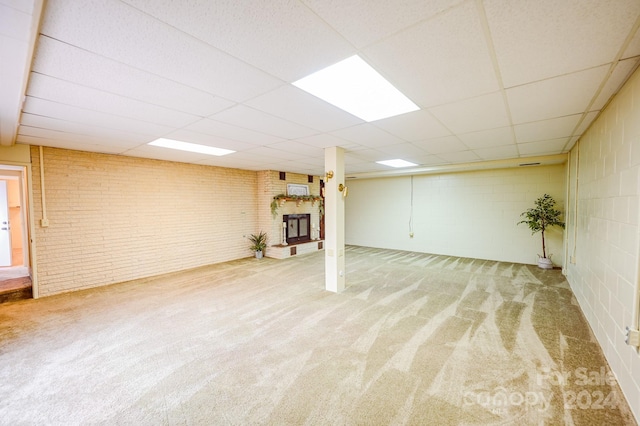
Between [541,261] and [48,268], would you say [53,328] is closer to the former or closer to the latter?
[48,268]

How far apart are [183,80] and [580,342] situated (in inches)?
175

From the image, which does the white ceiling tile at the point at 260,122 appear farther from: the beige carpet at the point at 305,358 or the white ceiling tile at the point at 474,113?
the beige carpet at the point at 305,358

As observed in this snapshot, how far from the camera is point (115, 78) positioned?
1822mm

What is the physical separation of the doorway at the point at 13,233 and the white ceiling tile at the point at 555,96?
23.0 ft

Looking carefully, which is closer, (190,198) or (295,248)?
(190,198)

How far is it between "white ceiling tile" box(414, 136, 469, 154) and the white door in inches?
358

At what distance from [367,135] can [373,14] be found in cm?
226

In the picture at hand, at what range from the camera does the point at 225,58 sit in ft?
5.24

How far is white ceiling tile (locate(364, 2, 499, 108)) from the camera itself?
132 cm

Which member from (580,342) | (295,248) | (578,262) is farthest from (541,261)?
(295,248)

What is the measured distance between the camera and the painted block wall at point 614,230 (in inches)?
71.9

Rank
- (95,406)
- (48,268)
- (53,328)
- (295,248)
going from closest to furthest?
(95,406) < (53,328) < (48,268) < (295,248)

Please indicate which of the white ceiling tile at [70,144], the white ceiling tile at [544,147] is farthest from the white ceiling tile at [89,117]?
the white ceiling tile at [544,147]

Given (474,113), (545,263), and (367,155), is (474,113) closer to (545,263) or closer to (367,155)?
(367,155)
